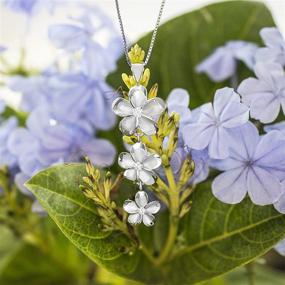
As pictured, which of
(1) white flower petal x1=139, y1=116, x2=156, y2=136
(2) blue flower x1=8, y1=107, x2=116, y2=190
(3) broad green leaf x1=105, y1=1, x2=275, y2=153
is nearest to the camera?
(1) white flower petal x1=139, y1=116, x2=156, y2=136

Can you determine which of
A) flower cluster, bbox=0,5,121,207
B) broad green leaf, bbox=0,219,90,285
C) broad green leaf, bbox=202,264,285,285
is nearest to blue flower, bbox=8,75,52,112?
flower cluster, bbox=0,5,121,207

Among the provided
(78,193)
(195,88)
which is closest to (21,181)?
(78,193)

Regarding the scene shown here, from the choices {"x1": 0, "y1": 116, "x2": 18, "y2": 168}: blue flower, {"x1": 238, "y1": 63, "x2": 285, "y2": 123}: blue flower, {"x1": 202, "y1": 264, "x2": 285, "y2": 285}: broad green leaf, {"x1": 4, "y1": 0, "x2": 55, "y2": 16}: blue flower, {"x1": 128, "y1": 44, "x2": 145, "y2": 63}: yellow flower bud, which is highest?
{"x1": 128, "y1": 44, "x2": 145, "y2": 63}: yellow flower bud

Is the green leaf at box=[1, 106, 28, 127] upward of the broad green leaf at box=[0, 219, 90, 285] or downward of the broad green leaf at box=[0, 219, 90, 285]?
upward

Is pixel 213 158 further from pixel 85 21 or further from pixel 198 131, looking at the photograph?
pixel 85 21

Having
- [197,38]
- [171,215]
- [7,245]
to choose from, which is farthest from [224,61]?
[7,245]

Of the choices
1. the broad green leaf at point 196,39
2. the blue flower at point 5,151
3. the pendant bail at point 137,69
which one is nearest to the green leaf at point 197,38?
the broad green leaf at point 196,39

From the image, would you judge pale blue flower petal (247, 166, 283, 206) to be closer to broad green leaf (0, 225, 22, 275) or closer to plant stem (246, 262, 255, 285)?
plant stem (246, 262, 255, 285)
